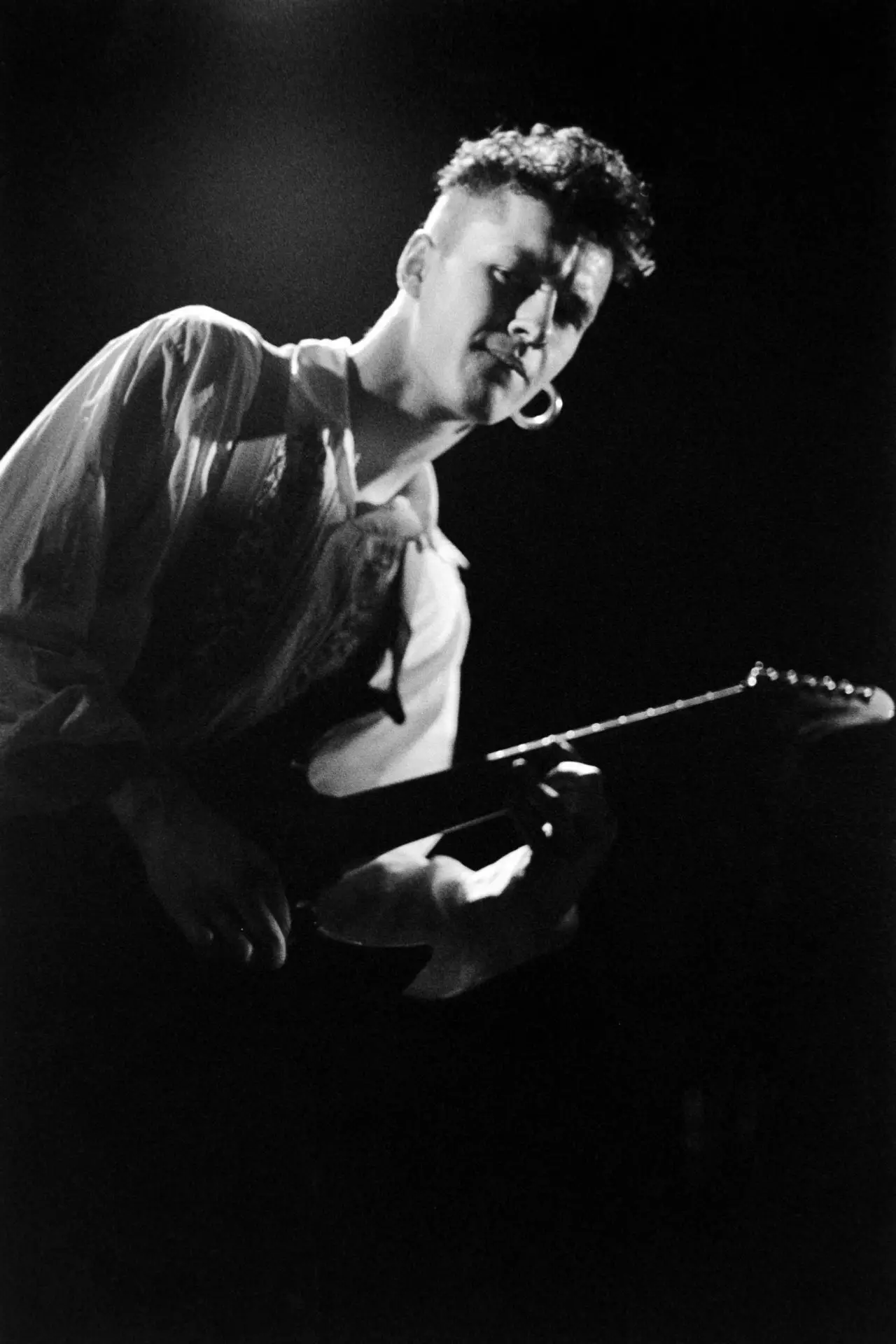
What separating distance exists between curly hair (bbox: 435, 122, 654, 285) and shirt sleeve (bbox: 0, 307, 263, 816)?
450mm

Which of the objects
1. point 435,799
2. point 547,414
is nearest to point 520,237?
point 547,414

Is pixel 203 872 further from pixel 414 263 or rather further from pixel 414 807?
pixel 414 263

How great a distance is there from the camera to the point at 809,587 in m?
2.07

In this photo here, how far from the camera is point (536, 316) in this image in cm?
198

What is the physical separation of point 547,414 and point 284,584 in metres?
0.51

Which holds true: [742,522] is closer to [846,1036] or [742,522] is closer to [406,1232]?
[846,1036]

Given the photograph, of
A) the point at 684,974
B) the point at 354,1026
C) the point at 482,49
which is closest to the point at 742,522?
the point at 684,974

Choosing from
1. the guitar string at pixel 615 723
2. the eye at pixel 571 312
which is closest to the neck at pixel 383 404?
the eye at pixel 571 312

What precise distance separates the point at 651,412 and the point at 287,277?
0.62 meters

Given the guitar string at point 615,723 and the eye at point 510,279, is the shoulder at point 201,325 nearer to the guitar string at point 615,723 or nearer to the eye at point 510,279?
the eye at point 510,279

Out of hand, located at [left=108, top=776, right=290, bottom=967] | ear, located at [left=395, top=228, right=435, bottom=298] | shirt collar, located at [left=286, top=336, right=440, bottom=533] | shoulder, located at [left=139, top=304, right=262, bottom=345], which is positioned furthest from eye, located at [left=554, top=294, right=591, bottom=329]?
hand, located at [left=108, top=776, right=290, bottom=967]

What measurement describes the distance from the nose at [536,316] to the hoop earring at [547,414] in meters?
0.08

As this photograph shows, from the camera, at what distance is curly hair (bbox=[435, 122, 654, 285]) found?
1.99 metres

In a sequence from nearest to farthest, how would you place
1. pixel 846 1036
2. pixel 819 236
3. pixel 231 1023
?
1. pixel 231 1023
2. pixel 846 1036
3. pixel 819 236
